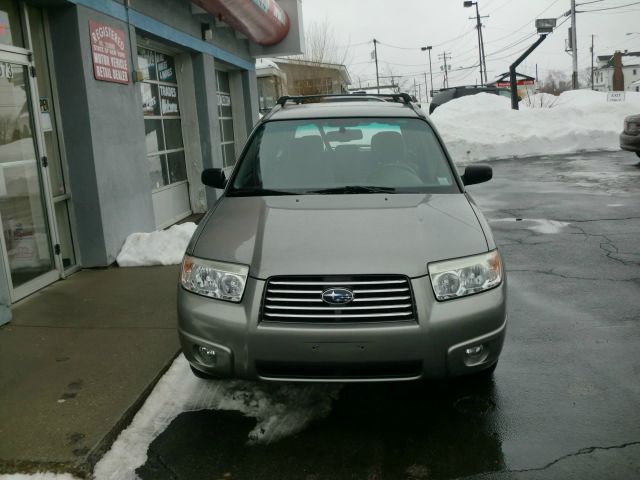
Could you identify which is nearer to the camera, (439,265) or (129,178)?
(439,265)

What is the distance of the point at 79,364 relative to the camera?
430cm

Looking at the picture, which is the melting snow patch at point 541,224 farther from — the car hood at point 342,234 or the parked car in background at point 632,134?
the parked car in background at point 632,134

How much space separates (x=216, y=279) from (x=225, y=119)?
35.8ft

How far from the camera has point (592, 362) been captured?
4.33 metres

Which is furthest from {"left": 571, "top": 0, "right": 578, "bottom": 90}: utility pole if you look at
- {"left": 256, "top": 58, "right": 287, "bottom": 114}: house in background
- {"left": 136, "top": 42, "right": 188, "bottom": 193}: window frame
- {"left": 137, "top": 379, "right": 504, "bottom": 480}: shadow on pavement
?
{"left": 137, "top": 379, "right": 504, "bottom": 480}: shadow on pavement

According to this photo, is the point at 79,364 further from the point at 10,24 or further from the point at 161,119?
the point at 161,119

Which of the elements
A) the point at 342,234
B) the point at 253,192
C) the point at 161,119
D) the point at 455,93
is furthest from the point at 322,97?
the point at 455,93

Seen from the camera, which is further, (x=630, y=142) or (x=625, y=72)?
(x=625, y=72)

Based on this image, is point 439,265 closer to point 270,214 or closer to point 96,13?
point 270,214

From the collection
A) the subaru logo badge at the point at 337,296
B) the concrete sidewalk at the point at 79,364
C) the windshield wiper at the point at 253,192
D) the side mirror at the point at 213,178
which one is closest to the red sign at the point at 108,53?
the concrete sidewalk at the point at 79,364

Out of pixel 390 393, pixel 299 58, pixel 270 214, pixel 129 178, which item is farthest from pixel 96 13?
pixel 299 58

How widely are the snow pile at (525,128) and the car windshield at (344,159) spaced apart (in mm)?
16257

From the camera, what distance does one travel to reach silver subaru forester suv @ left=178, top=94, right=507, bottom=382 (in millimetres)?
3172

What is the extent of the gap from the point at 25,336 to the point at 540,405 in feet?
12.1
